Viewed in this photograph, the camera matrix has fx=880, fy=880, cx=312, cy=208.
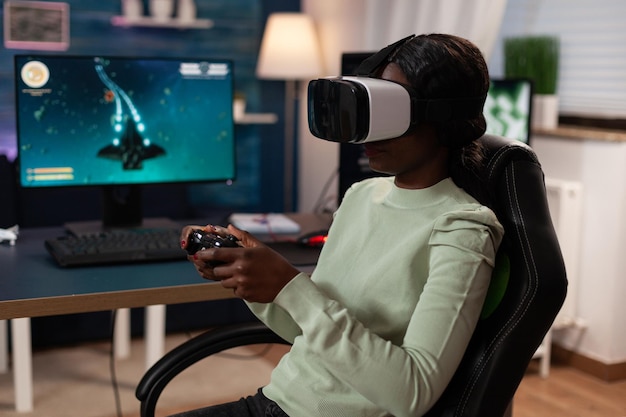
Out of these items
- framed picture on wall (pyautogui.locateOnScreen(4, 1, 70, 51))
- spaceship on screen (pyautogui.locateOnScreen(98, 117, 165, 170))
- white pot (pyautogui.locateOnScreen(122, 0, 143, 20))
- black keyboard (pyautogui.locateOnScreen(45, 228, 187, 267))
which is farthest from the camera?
white pot (pyautogui.locateOnScreen(122, 0, 143, 20))

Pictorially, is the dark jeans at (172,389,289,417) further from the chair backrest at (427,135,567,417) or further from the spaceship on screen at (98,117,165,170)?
the spaceship on screen at (98,117,165,170)

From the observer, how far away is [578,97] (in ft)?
11.3

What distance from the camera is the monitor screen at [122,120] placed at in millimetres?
2230

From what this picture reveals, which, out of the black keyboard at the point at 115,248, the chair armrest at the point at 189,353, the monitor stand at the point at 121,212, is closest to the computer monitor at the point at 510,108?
the monitor stand at the point at 121,212

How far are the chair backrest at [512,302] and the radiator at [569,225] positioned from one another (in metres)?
1.93

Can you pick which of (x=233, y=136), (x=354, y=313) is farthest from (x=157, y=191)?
(x=354, y=313)

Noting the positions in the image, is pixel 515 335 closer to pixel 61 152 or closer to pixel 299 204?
pixel 61 152

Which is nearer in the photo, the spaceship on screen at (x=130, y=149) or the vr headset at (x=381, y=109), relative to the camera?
the vr headset at (x=381, y=109)

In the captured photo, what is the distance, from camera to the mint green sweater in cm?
117

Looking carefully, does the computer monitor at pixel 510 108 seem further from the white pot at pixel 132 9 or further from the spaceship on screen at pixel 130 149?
the white pot at pixel 132 9

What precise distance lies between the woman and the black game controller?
31mm

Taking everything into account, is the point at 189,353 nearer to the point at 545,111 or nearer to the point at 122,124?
the point at 122,124

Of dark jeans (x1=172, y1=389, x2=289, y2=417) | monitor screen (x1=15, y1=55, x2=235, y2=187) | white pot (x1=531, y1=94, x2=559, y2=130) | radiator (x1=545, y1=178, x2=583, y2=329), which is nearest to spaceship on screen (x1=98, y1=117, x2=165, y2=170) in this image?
monitor screen (x1=15, y1=55, x2=235, y2=187)

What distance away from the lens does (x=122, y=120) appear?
2301mm
